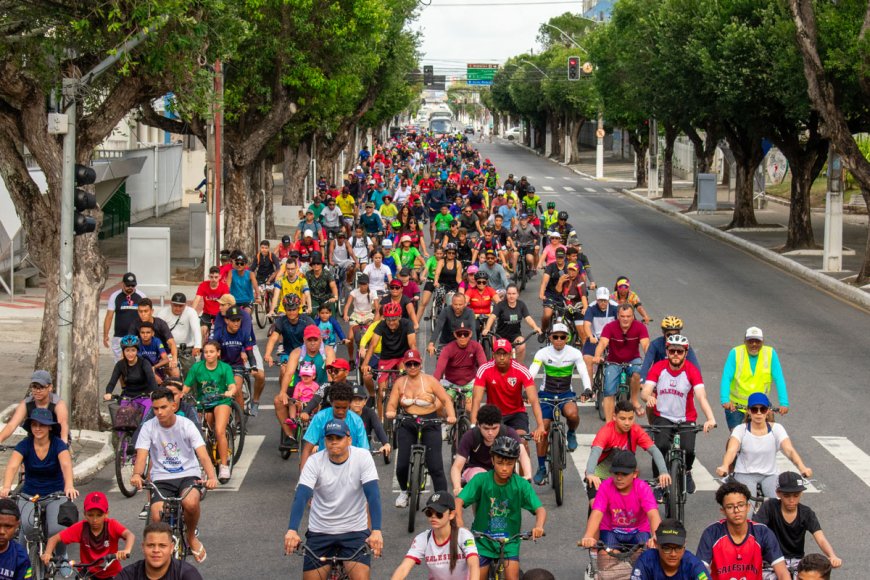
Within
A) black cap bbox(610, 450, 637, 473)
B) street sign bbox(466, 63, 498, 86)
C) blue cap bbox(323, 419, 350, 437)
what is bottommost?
black cap bbox(610, 450, 637, 473)

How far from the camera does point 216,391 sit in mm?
13961

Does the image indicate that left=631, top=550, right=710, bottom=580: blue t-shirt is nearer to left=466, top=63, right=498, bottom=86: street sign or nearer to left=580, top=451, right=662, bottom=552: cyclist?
left=580, top=451, right=662, bottom=552: cyclist

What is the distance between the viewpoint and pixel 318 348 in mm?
14375

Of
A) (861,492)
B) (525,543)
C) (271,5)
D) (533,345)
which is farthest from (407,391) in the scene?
(271,5)

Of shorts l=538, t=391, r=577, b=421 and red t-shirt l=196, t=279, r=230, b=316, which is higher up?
red t-shirt l=196, t=279, r=230, b=316

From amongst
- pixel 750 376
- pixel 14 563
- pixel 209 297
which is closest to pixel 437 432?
pixel 750 376

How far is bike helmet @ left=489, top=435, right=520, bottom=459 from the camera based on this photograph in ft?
29.6

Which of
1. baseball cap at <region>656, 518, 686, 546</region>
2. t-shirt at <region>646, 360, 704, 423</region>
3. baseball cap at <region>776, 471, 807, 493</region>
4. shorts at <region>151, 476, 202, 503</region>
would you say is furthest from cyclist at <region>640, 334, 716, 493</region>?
shorts at <region>151, 476, 202, 503</region>

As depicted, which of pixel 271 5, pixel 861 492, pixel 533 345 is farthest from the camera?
pixel 271 5

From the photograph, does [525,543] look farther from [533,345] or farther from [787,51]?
[787,51]

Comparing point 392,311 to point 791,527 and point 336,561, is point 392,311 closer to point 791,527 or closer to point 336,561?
point 336,561

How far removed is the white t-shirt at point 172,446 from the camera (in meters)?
10.8

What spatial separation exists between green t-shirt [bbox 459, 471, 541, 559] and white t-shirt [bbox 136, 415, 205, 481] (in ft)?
9.05

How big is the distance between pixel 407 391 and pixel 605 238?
29.1 m
